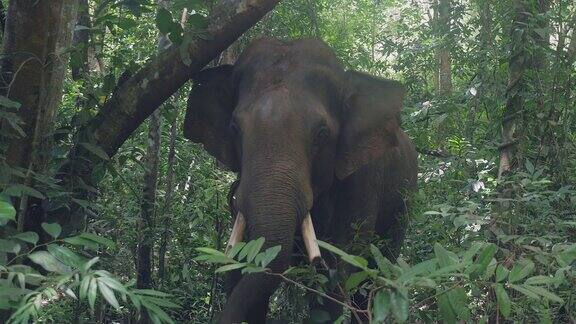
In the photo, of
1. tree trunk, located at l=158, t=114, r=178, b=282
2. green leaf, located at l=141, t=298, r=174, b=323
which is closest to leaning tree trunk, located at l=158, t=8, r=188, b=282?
tree trunk, located at l=158, t=114, r=178, b=282

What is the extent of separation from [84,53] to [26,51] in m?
0.76

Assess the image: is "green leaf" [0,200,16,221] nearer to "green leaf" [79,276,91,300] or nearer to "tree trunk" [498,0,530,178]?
"green leaf" [79,276,91,300]

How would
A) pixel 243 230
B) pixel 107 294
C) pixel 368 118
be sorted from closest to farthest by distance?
pixel 107 294 → pixel 243 230 → pixel 368 118

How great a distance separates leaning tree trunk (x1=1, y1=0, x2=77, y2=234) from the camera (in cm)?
481

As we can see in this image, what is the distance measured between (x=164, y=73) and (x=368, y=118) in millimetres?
1620

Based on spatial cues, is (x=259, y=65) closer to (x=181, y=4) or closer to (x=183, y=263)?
(x=181, y=4)

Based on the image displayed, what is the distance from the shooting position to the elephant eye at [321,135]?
5918 mm

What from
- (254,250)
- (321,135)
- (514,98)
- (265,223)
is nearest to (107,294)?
(254,250)

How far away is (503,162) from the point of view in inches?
236

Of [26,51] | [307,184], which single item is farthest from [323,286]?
[26,51]

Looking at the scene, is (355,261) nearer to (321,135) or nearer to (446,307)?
(446,307)

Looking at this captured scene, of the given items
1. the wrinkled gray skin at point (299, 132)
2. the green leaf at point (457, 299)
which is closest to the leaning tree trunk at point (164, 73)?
the wrinkled gray skin at point (299, 132)

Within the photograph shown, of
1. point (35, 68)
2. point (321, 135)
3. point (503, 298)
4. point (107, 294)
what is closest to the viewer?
point (107, 294)

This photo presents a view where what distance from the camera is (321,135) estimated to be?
5969 millimetres
